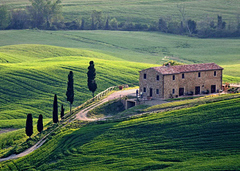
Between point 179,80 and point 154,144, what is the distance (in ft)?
74.4

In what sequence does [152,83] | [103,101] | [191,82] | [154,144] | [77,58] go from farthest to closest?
[77,58], [103,101], [191,82], [152,83], [154,144]

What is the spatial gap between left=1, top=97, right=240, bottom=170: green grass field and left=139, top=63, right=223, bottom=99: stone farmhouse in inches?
405

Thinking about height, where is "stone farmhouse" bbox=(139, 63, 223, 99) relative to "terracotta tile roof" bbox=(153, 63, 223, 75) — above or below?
below

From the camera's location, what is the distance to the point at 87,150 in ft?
214

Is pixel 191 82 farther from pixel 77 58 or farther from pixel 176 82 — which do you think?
pixel 77 58

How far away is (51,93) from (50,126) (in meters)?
27.6

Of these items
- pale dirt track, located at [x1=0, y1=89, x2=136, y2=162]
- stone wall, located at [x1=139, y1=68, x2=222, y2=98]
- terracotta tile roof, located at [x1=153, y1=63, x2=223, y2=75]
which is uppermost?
terracotta tile roof, located at [x1=153, y1=63, x2=223, y2=75]

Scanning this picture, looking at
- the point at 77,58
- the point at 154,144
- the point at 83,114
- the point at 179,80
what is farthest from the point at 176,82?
the point at 77,58

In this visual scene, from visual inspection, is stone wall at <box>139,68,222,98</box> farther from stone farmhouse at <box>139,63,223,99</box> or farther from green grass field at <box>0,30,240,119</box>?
green grass field at <box>0,30,240,119</box>

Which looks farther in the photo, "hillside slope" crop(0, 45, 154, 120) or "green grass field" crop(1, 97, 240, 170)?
"hillside slope" crop(0, 45, 154, 120)

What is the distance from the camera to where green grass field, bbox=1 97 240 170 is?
56812mm

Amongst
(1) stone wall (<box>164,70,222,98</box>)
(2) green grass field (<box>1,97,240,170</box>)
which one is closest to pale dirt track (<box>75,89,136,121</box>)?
(2) green grass field (<box>1,97,240,170</box>)

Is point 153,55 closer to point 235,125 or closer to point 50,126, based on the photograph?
point 50,126

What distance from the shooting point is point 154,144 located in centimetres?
6288
